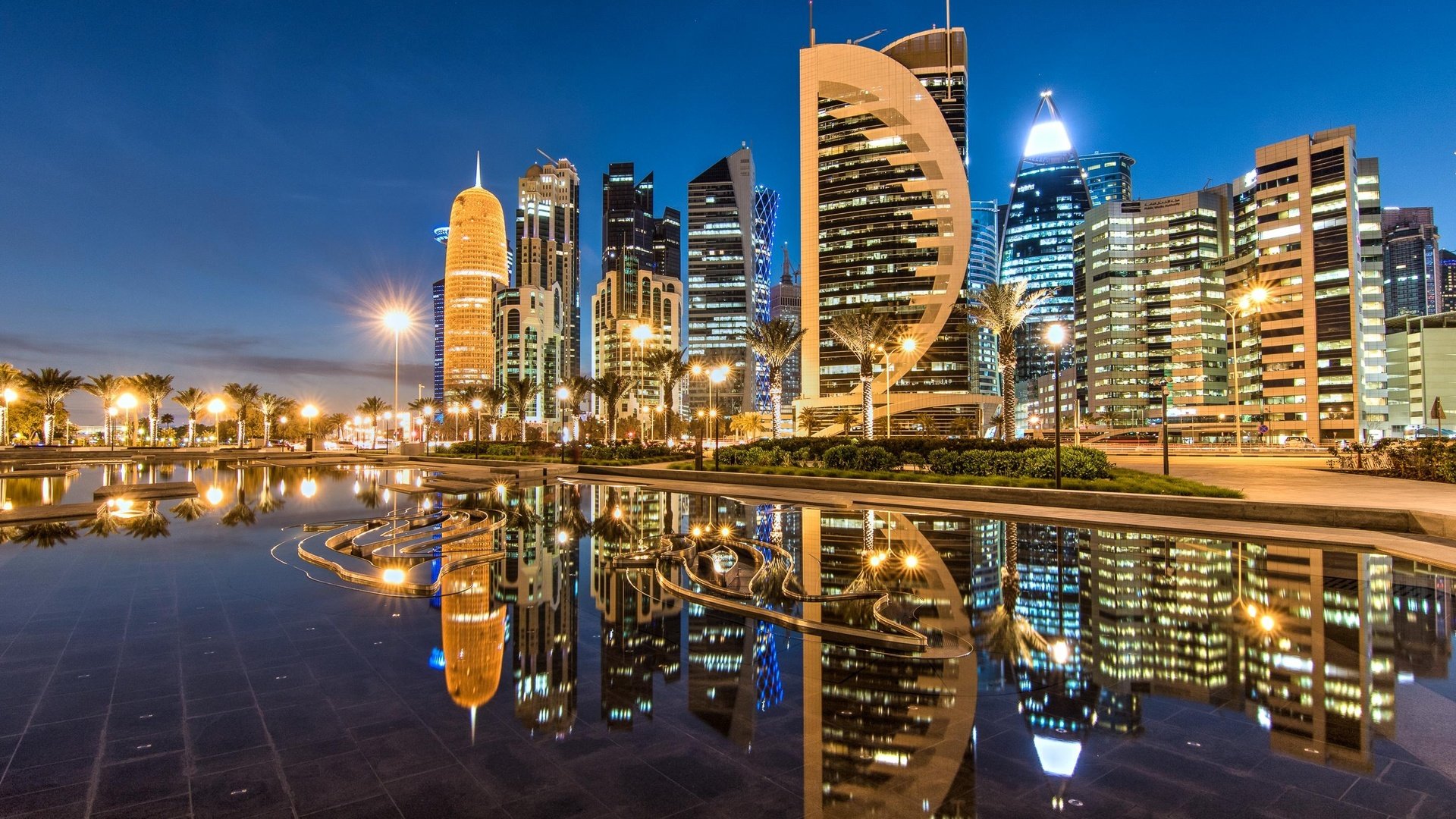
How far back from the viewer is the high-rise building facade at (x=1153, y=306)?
458 ft

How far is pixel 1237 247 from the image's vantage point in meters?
134

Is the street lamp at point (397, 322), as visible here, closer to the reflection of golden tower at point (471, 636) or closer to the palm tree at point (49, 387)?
the reflection of golden tower at point (471, 636)

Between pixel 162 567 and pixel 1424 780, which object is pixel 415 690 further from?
pixel 162 567

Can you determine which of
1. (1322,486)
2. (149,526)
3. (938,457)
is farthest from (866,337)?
(149,526)

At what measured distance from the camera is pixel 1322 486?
23.0 metres

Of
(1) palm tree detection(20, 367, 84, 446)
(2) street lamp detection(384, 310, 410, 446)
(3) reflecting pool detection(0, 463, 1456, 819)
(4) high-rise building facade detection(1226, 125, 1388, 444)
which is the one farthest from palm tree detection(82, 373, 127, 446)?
(4) high-rise building facade detection(1226, 125, 1388, 444)

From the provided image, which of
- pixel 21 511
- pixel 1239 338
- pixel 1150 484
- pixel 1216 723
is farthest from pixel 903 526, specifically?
pixel 1239 338

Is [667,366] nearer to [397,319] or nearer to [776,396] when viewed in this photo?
[776,396]

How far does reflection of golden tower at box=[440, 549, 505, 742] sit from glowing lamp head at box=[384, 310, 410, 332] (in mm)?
33677

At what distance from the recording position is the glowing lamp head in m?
39.4

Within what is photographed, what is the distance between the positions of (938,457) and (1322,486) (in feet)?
43.1

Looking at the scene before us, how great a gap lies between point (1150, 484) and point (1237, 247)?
15097 centimetres

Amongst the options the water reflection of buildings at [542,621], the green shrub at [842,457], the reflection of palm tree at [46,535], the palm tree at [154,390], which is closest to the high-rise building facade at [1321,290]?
the green shrub at [842,457]

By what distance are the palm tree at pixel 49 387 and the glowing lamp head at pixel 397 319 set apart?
57.0 m
